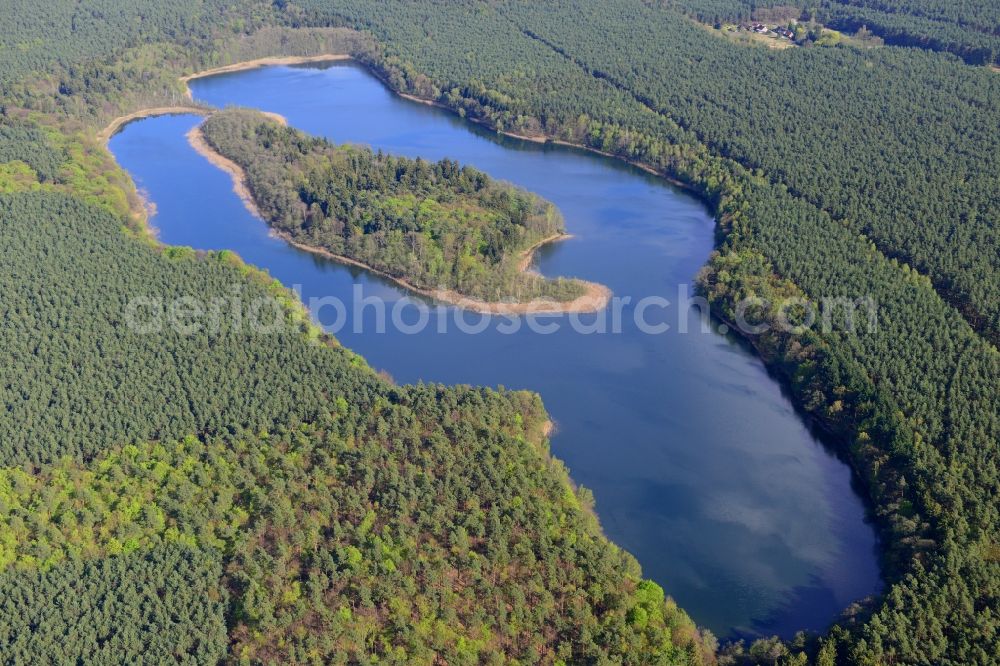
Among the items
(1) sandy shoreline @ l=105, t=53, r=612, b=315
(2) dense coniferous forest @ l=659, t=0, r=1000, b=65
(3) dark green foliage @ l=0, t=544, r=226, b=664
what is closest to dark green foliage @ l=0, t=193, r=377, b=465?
(3) dark green foliage @ l=0, t=544, r=226, b=664

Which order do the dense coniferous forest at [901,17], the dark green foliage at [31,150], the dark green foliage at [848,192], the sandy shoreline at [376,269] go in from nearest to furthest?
the dark green foliage at [848,192]
the sandy shoreline at [376,269]
the dark green foliage at [31,150]
the dense coniferous forest at [901,17]

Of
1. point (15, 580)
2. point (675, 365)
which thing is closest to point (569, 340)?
point (675, 365)

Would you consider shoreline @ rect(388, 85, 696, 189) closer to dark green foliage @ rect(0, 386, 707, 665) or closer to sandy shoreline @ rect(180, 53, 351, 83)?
sandy shoreline @ rect(180, 53, 351, 83)

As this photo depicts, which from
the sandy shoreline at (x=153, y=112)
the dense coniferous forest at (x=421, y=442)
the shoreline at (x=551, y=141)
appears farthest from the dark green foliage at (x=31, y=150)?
the shoreline at (x=551, y=141)

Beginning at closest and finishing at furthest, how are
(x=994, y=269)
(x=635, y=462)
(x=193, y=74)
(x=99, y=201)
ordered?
(x=635, y=462), (x=994, y=269), (x=99, y=201), (x=193, y=74)

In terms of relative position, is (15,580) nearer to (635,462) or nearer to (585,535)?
(585,535)

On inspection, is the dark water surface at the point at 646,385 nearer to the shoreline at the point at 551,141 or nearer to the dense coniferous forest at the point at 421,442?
the shoreline at the point at 551,141
